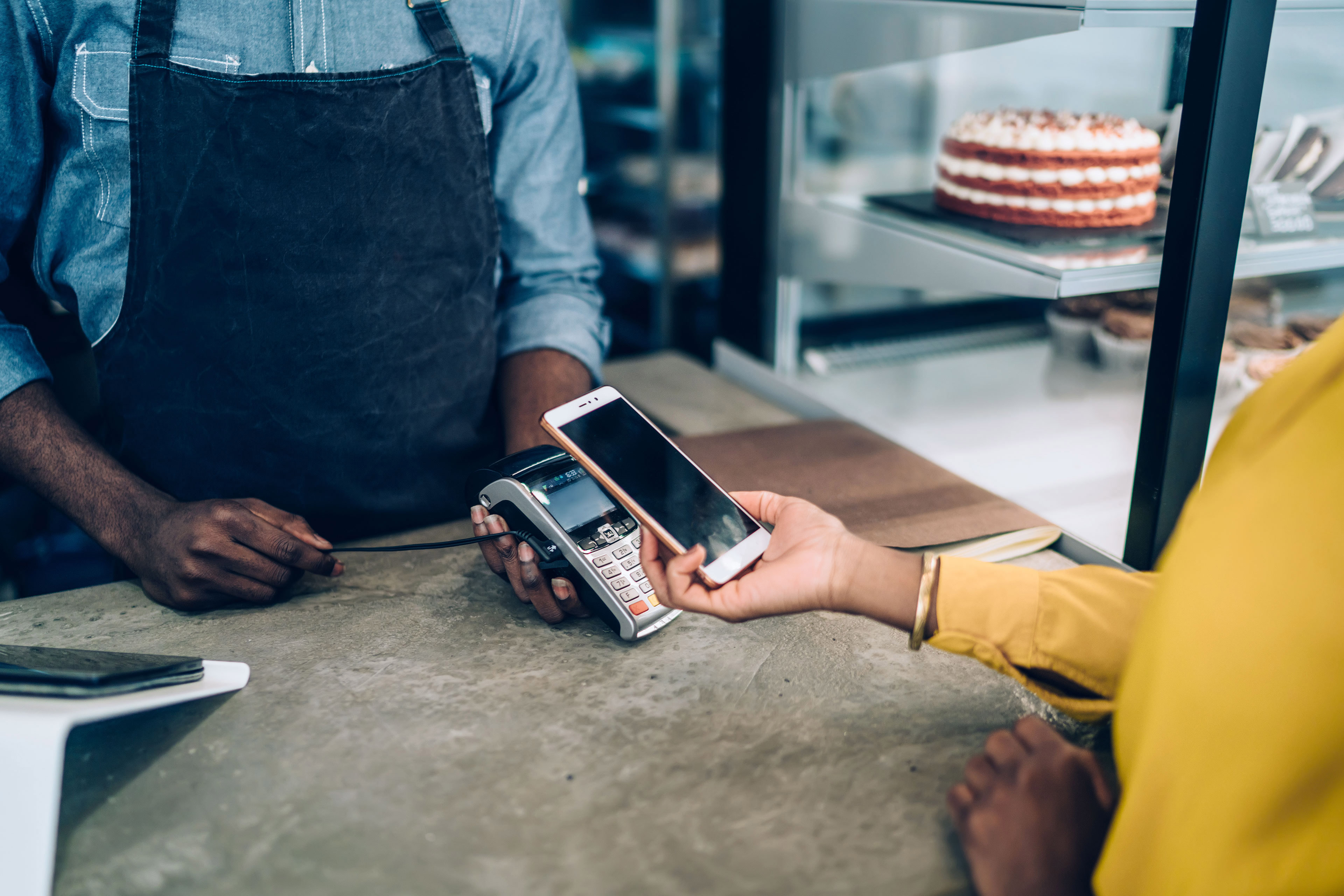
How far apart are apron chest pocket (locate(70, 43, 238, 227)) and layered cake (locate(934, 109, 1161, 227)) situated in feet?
3.33

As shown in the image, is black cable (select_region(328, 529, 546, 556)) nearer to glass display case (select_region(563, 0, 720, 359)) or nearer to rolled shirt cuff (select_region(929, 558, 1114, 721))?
rolled shirt cuff (select_region(929, 558, 1114, 721))

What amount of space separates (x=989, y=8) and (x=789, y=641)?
79cm

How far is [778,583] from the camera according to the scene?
834 mm

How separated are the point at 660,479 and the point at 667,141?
2905 millimetres

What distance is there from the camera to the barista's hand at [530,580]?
0.99 m

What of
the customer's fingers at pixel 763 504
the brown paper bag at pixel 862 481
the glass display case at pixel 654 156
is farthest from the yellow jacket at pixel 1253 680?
the glass display case at pixel 654 156

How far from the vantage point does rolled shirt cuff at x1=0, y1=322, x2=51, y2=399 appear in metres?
1.08

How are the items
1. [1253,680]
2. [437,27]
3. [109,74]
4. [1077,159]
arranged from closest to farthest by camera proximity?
[1253,680]
[109,74]
[437,27]
[1077,159]

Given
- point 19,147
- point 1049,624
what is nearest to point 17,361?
point 19,147

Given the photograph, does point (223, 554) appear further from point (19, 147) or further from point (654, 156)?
point (654, 156)

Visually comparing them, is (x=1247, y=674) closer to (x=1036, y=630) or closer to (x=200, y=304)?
(x=1036, y=630)

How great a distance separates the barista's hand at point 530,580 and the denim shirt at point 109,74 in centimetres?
52

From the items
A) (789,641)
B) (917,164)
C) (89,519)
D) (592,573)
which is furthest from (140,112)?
(917,164)

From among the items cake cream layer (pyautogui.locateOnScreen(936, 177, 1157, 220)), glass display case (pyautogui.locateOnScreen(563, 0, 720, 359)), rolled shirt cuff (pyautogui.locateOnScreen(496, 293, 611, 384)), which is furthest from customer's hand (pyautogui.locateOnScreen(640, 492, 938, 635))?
glass display case (pyautogui.locateOnScreen(563, 0, 720, 359))
